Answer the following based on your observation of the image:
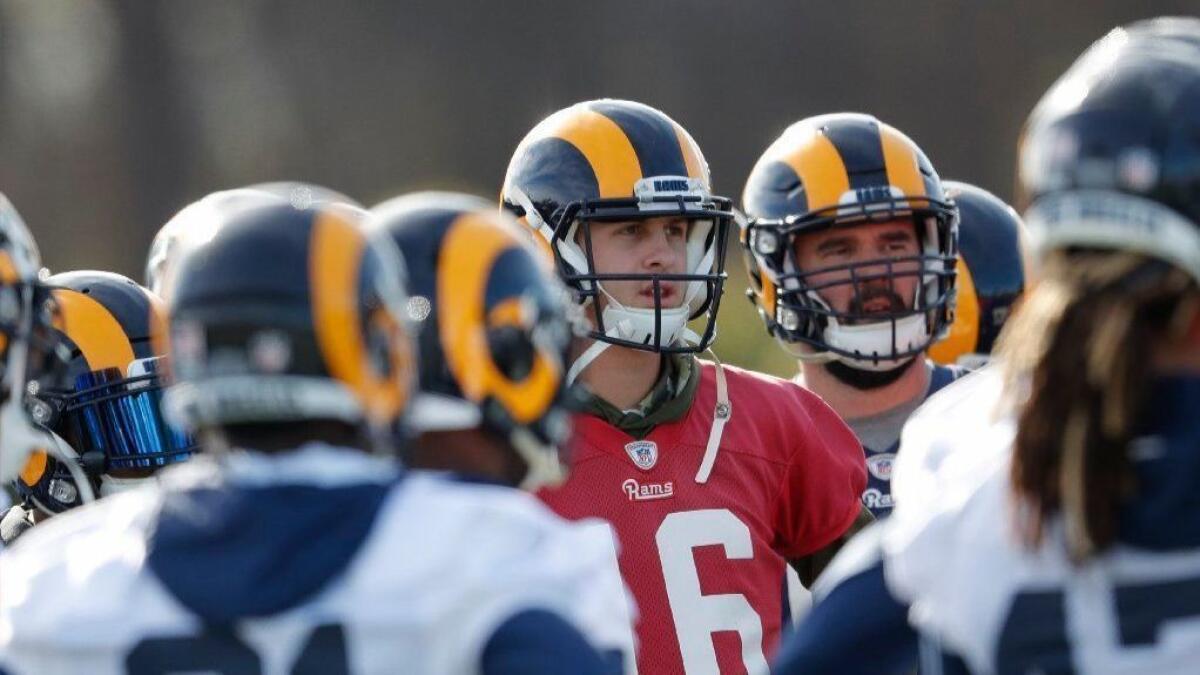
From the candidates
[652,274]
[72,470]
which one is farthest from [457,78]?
[72,470]

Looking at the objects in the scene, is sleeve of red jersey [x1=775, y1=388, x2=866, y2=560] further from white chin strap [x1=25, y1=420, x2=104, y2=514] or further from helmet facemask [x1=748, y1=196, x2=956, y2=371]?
white chin strap [x1=25, y1=420, x2=104, y2=514]

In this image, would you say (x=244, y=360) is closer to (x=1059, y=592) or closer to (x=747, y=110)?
(x=1059, y=592)

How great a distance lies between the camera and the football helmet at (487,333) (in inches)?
109

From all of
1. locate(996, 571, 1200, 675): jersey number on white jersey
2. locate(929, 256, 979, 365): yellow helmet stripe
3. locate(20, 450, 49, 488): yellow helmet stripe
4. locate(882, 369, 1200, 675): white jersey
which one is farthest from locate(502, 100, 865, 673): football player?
locate(996, 571, 1200, 675): jersey number on white jersey

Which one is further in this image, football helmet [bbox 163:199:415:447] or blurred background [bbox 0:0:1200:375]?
blurred background [bbox 0:0:1200:375]

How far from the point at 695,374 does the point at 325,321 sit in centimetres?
173

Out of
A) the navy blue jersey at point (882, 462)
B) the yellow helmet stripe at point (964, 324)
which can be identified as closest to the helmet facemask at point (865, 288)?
the navy blue jersey at point (882, 462)

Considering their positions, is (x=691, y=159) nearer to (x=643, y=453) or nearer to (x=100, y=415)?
(x=643, y=453)

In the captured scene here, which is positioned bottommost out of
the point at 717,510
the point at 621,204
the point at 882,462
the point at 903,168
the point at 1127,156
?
the point at 882,462

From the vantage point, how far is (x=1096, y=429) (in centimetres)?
218

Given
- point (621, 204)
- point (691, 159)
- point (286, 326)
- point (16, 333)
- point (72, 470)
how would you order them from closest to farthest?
point (286, 326) < point (16, 333) < point (72, 470) < point (621, 204) < point (691, 159)

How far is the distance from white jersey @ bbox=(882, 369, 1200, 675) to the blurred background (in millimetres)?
14220

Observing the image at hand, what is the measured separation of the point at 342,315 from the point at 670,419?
1603 millimetres

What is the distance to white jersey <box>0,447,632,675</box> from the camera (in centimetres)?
224
